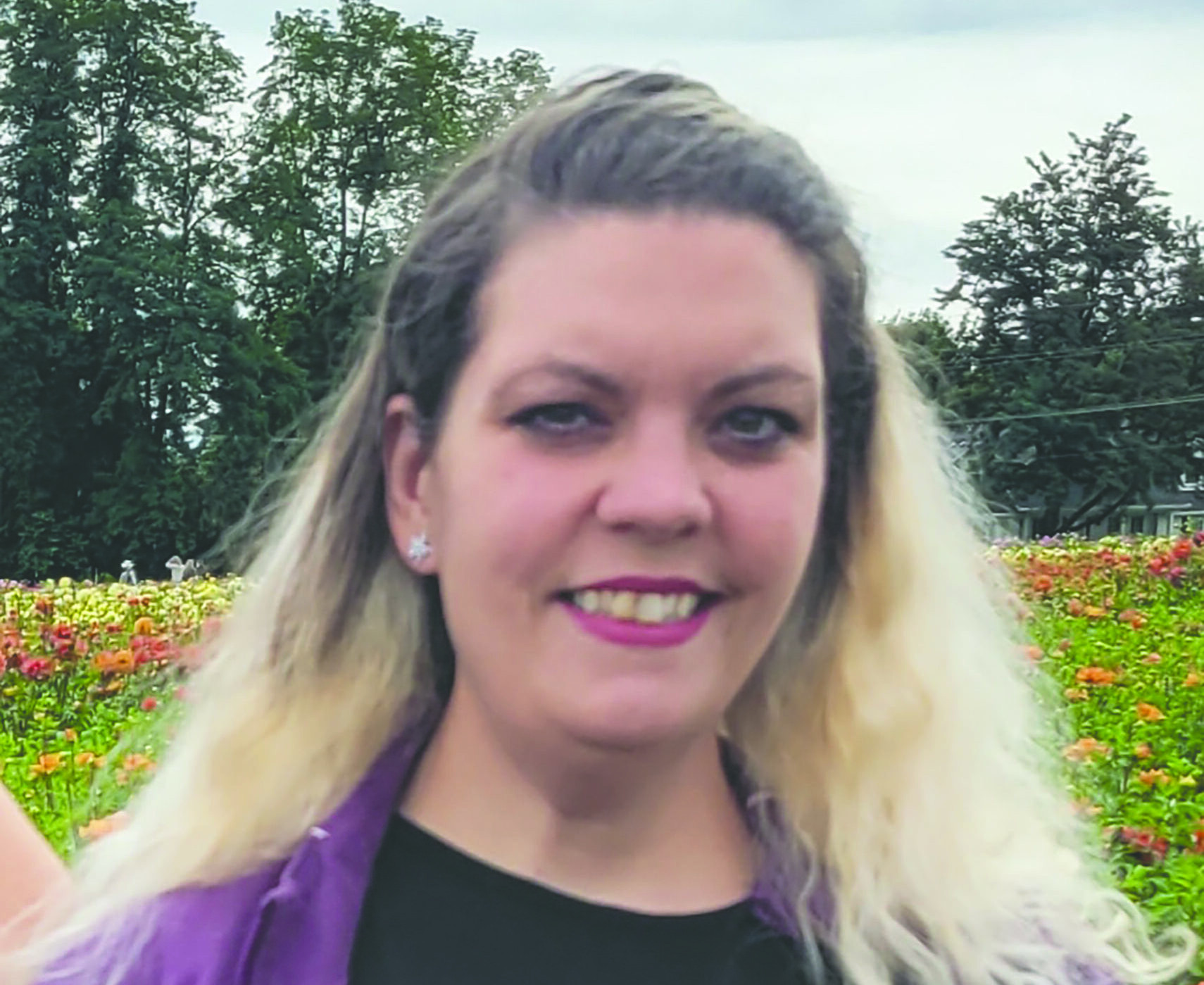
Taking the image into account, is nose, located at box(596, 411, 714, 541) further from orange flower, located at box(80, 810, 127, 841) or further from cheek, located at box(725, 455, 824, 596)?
orange flower, located at box(80, 810, 127, 841)

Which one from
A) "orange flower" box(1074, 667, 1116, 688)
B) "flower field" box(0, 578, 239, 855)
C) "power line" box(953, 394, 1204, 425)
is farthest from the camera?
"power line" box(953, 394, 1204, 425)

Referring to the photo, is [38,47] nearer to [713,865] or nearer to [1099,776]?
[1099,776]

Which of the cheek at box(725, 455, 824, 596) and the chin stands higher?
the cheek at box(725, 455, 824, 596)

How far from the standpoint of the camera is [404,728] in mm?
1750

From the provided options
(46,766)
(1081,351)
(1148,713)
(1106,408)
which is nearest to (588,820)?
(46,766)

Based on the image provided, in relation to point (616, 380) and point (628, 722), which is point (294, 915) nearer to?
point (628, 722)

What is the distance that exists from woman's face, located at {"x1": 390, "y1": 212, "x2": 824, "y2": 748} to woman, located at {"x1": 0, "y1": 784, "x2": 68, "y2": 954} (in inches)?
20.8

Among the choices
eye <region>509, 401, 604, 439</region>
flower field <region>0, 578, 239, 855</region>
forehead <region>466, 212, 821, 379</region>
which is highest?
forehead <region>466, 212, 821, 379</region>

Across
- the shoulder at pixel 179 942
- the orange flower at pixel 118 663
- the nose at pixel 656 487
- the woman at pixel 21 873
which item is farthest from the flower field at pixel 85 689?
the nose at pixel 656 487

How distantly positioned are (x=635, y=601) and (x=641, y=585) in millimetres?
14

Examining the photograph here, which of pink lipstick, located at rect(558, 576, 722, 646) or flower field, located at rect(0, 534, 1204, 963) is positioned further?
flower field, located at rect(0, 534, 1204, 963)

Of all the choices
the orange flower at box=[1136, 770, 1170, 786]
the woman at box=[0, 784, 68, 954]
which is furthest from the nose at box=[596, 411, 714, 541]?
the orange flower at box=[1136, 770, 1170, 786]

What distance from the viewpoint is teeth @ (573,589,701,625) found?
1.47 meters

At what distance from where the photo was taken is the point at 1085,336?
4250 centimetres
